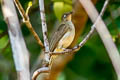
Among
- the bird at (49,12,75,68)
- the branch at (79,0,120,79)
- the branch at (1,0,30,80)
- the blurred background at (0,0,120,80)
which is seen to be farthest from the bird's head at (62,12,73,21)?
the branch at (79,0,120,79)

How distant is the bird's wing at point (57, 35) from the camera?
2.31 m

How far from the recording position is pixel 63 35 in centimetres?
248

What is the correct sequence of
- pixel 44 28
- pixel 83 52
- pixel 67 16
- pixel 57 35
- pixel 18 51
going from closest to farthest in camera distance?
pixel 18 51
pixel 44 28
pixel 57 35
pixel 67 16
pixel 83 52

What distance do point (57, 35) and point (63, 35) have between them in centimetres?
5

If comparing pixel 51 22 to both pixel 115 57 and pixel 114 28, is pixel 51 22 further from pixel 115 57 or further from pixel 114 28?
pixel 115 57

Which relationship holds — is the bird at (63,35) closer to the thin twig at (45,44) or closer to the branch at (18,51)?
the thin twig at (45,44)

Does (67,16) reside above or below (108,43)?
below

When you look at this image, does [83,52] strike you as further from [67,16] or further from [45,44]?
[45,44]

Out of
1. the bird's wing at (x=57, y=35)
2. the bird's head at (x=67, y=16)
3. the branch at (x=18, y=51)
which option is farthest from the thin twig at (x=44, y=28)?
the bird's head at (x=67, y=16)

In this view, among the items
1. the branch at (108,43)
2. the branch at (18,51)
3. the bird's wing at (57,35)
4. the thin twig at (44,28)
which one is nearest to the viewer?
the branch at (108,43)

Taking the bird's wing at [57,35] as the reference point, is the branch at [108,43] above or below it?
above

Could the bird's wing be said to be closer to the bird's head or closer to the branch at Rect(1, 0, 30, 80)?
the bird's head

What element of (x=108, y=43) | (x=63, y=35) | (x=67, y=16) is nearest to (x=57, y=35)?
(x=63, y=35)

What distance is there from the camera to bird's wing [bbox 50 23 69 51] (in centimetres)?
231
